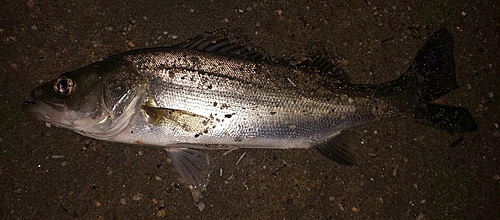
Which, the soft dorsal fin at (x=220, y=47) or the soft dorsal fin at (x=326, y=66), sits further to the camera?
the soft dorsal fin at (x=326, y=66)

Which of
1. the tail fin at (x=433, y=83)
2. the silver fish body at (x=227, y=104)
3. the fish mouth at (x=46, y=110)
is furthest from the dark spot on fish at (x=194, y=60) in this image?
the tail fin at (x=433, y=83)

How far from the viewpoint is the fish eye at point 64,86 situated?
7.92 ft

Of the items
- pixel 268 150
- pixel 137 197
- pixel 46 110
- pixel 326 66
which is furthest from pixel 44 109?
pixel 326 66

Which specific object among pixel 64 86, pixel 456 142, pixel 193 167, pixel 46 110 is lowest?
pixel 193 167

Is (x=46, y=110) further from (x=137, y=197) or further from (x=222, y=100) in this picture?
(x=222, y=100)

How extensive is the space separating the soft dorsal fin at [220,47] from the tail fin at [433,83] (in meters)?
1.21

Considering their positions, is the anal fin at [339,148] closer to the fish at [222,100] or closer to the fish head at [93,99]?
the fish at [222,100]

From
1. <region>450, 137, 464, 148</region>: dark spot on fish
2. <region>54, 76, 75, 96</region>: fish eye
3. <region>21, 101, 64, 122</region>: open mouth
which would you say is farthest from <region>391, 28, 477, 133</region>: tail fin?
<region>21, 101, 64, 122</region>: open mouth

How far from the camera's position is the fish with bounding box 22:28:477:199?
2.45m

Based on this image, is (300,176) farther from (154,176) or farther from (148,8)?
(148,8)

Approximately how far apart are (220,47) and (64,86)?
1154 mm

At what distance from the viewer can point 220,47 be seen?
2.68m

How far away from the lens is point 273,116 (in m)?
2.58

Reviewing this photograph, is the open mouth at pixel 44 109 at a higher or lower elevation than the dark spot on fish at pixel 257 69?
lower
